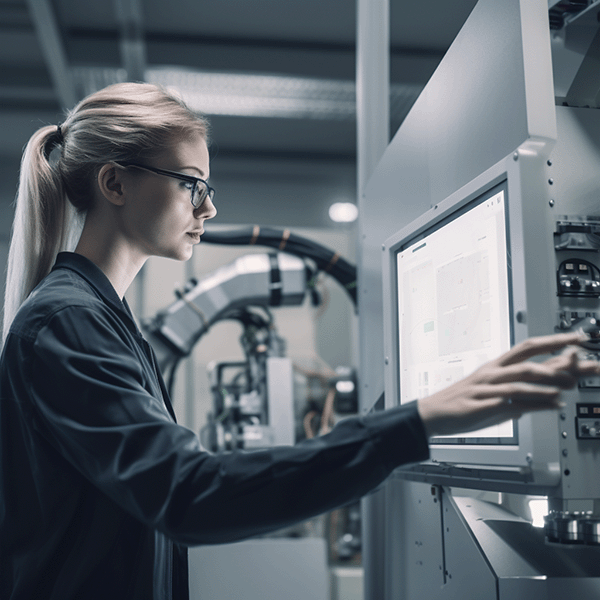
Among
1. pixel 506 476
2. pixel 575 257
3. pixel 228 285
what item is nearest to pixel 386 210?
pixel 575 257

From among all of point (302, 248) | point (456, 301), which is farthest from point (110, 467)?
point (302, 248)

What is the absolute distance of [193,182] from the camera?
35.6 inches

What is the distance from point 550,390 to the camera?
561 millimetres

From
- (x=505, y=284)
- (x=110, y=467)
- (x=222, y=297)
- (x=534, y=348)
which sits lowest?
(x=110, y=467)

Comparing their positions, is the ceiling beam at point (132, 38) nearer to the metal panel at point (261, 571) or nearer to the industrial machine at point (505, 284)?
the industrial machine at point (505, 284)

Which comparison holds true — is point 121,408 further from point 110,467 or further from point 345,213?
point 345,213

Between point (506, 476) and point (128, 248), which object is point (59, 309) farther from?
point (506, 476)

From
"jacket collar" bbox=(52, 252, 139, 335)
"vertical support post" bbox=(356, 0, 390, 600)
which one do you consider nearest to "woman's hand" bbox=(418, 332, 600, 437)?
"jacket collar" bbox=(52, 252, 139, 335)

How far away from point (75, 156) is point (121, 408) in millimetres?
447

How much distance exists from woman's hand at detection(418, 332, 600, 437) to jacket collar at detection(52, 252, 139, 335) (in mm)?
477

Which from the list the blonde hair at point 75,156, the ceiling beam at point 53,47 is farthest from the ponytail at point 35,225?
the ceiling beam at point 53,47

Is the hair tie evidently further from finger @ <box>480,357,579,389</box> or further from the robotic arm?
the robotic arm

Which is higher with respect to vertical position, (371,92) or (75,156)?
(371,92)

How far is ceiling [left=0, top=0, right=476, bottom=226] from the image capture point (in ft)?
10.0
